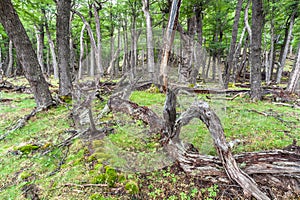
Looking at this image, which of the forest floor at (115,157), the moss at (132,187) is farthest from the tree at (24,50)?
the moss at (132,187)

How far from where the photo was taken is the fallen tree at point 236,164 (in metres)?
1.77

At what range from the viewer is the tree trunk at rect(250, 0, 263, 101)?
559 cm

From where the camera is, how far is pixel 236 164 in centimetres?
185

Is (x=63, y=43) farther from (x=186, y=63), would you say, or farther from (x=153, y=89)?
(x=186, y=63)

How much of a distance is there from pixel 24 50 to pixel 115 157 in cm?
390

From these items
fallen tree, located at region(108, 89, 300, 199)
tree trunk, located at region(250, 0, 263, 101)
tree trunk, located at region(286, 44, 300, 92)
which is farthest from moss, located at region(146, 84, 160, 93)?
tree trunk, located at region(286, 44, 300, 92)

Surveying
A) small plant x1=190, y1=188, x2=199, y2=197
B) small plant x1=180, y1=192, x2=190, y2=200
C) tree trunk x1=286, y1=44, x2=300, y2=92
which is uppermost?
tree trunk x1=286, y1=44, x2=300, y2=92

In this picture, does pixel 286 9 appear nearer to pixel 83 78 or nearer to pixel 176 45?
pixel 176 45

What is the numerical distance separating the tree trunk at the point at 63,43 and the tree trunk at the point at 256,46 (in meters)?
6.13

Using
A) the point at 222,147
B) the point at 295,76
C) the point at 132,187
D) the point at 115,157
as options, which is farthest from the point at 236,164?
the point at 295,76

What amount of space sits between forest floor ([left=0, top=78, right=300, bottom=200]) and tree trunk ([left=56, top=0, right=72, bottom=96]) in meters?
1.64

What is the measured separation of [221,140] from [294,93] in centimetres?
722

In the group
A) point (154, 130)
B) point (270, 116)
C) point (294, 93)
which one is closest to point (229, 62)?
point (294, 93)

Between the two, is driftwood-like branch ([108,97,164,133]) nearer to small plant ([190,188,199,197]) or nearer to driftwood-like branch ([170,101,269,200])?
driftwood-like branch ([170,101,269,200])
